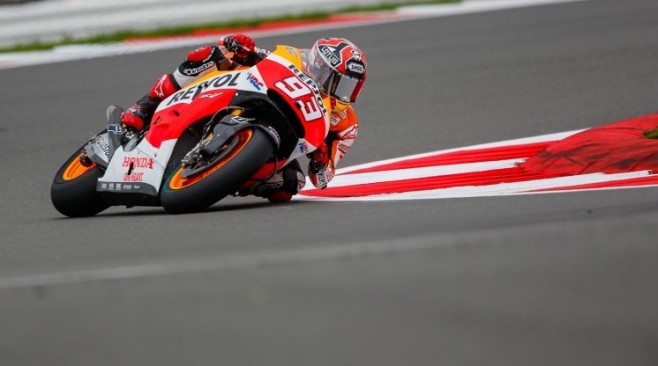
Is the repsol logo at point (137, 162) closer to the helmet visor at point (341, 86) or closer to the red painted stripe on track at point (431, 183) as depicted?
the helmet visor at point (341, 86)

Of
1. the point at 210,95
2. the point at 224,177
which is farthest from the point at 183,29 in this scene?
the point at 224,177

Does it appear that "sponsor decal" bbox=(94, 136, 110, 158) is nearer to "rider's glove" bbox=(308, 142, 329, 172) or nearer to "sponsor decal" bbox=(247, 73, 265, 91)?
"sponsor decal" bbox=(247, 73, 265, 91)

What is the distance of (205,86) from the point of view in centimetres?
587

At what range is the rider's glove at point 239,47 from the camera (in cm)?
595

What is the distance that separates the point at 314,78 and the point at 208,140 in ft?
2.25

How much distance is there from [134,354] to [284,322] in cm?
41

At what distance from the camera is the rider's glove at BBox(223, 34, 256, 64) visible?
19.5 ft

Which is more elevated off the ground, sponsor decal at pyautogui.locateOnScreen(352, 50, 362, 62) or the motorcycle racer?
sponsor decal at pyautogui.locateOnScreen(352, 50, 362, 62)

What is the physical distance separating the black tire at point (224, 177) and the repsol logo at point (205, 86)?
448 millimetres

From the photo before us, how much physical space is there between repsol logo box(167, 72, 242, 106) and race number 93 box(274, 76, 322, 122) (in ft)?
0.84

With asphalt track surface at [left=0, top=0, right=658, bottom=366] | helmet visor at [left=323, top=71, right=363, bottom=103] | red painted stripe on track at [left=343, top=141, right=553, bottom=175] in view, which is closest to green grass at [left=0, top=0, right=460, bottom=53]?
red painted stripe on track at [left=343, top=141, right=553, bottom=175]

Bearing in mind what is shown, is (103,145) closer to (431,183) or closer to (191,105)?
(191,105)

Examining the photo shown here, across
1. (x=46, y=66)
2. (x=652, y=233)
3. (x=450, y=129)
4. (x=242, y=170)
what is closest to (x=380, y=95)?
(x=450, y=129)

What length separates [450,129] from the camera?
8.38m
